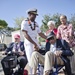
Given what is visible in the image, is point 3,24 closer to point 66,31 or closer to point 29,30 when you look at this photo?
point 66,31

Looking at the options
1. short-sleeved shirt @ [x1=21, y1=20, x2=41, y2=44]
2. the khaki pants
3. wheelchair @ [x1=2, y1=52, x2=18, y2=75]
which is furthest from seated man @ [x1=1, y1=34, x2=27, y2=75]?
the khaki pants

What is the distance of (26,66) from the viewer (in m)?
5.75

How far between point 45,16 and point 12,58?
116 feet

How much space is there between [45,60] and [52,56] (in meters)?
0.17

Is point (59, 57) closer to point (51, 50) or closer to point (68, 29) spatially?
point (51, 50)

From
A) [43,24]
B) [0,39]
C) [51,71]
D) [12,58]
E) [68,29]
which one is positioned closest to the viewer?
[51,71]

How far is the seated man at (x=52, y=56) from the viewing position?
14.9ft

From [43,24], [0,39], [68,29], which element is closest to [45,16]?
[43,24]

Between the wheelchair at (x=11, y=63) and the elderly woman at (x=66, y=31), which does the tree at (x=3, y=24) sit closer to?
A: the elderly woman at (x=66, y=31)

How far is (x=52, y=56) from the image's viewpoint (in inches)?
181

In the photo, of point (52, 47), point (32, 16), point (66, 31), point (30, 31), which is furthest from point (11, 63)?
point (66, 31)

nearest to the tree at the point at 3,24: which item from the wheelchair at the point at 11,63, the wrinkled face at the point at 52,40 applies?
the wheelchair at the point at 11,63

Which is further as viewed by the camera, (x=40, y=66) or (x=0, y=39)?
(x=0, y=39)

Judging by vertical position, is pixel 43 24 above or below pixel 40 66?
above
